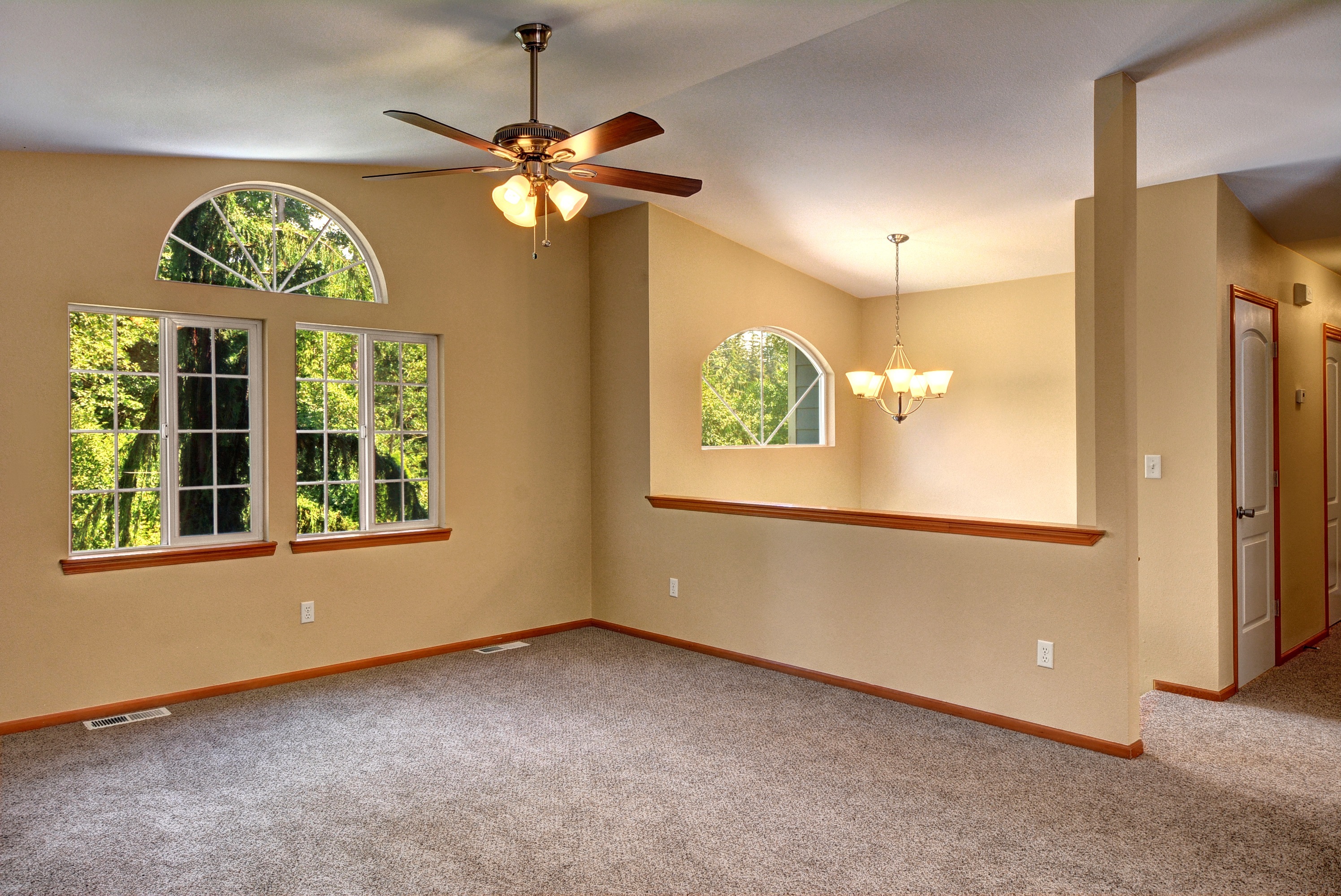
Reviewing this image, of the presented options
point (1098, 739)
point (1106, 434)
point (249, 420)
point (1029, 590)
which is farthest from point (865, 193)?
point (249, 420)

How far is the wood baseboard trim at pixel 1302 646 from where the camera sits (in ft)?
15.3

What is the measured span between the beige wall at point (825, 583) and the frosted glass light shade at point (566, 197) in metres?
2.10

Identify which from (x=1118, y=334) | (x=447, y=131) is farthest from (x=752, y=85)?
(x=1118, y=334)

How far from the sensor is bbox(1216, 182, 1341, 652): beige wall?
438 cm

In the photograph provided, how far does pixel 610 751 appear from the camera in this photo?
11.0 feet

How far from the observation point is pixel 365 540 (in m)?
4.61

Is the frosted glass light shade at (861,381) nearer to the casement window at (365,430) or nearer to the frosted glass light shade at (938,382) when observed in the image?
the frosted glass light shade at (938,382)

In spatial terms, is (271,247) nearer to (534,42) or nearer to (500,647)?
(534,42)

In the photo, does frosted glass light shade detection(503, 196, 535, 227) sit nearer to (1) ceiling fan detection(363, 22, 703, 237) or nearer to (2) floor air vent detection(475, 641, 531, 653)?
(1) ceiling fan detection(363, 22, 703, 237)

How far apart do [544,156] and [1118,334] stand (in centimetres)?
224

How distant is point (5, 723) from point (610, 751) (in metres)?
2.54

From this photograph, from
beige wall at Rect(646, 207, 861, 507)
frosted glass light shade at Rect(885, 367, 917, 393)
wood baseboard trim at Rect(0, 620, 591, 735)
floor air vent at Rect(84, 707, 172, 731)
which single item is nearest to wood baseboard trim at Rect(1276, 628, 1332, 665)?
frosted glass light shade at Rect(885, 367, 917, 393)

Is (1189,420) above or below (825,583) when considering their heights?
above

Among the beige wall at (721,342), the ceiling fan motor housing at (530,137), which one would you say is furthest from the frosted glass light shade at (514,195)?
the beige wall at (721,342)
